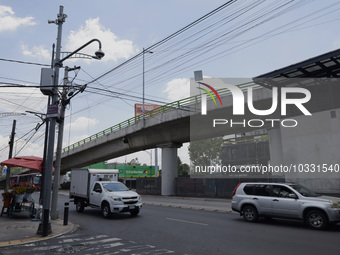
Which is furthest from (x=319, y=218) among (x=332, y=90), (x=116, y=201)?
(x=332, y=90)

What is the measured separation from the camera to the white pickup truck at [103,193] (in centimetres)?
1382

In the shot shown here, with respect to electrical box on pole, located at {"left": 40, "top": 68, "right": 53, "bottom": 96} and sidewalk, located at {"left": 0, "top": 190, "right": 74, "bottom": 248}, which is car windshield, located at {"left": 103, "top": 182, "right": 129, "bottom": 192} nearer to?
sidewalk, located at {"left": 0, "top": 190, "right": 74, "bottom": 248}

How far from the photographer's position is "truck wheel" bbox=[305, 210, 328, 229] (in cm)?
1028

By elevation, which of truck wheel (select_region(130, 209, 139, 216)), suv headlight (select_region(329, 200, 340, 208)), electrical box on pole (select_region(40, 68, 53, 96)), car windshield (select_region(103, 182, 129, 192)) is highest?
electrical box on pole (select_region(40, 68, 53, 96))

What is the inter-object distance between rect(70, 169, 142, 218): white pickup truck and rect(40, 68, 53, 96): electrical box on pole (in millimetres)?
6047

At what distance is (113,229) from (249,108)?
15110 mm

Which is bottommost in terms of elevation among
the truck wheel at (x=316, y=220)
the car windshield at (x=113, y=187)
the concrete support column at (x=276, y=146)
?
the truck wheel at (x=316, y=220)

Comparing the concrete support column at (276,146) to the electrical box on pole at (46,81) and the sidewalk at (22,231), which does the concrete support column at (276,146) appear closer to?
the sidewalk at (22,231)

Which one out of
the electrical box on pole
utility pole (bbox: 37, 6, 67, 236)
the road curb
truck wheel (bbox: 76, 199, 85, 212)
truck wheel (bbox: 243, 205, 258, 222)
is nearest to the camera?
the road curb

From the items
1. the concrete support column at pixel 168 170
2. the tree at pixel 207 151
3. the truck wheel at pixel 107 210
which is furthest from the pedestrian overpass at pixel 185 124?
the tree at pixel 207 151

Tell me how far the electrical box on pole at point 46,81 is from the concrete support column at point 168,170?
1930 centimetres

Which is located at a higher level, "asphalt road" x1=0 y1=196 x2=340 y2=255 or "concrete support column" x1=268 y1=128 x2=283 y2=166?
"concrete support column" x1=268 y1=128 x2=283 y2=166

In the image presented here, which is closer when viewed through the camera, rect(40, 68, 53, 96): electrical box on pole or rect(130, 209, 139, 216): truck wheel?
rect(40, 68, 53, 96): electrical box on pole

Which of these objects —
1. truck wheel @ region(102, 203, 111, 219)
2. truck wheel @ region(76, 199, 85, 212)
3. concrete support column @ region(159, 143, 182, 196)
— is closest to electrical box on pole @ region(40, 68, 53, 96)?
truck wheel @ region(102, 203, 111, 219)
